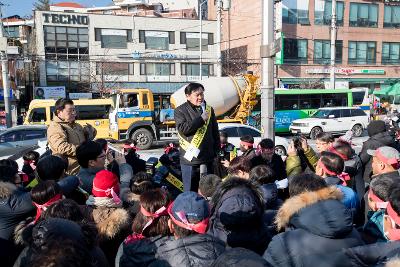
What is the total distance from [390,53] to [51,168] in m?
43.9

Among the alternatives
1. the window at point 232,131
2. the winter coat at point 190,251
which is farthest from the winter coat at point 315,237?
the window at point 232,131

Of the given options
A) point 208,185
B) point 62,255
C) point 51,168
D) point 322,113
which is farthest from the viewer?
point 322,113

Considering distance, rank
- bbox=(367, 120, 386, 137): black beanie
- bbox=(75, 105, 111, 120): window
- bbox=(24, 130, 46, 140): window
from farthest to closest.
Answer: bbox=(75, 105, 111, 120): window
bbox=(24, 130, 46, 140): window
bbox=(367, 120, 386, 137): black beanie

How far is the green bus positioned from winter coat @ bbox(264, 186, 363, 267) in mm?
20907

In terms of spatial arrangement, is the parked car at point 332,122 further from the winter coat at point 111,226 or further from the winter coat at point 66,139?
the winter coat at point 111,226

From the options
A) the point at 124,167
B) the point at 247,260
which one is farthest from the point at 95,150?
the point at 247,260

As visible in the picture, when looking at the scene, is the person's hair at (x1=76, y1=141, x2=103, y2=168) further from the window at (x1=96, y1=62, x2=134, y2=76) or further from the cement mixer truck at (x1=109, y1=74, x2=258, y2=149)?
the window at (x1=96, y1=62, x2=134, y2=76)

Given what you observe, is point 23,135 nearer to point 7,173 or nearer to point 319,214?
point 7,173

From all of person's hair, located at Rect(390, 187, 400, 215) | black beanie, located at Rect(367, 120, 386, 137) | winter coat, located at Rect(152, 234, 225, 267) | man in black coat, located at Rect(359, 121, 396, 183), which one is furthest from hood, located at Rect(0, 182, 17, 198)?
black beanie, located at Rect(367, 120, 386, 137)

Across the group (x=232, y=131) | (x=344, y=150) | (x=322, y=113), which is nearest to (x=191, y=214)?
(x=344, y=150)

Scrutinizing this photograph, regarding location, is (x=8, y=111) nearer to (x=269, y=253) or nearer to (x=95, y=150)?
(x=95, y=150)

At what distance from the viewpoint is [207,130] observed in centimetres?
443

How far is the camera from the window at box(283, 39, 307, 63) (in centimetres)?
3653

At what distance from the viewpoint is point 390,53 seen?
40.7 m
